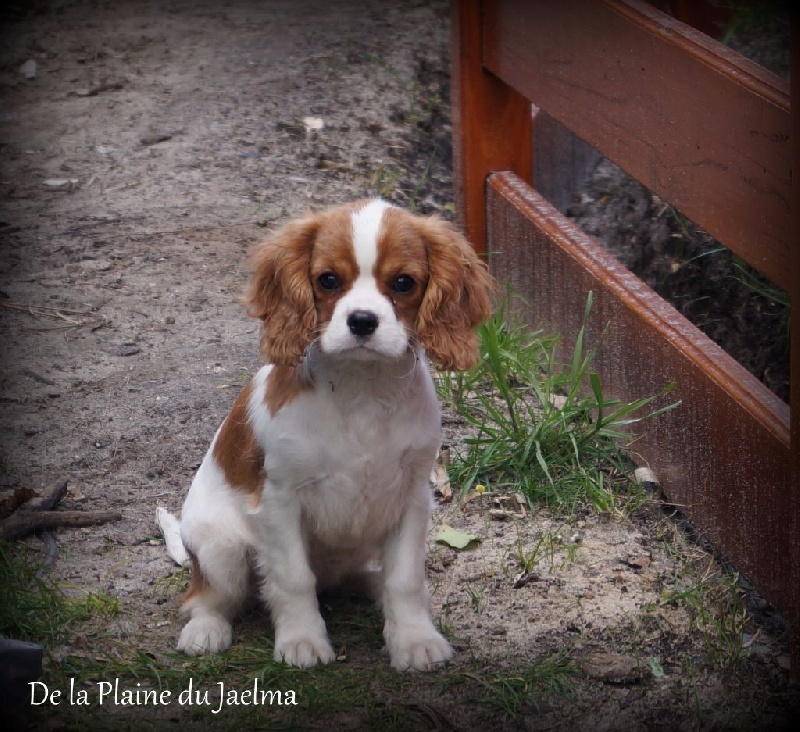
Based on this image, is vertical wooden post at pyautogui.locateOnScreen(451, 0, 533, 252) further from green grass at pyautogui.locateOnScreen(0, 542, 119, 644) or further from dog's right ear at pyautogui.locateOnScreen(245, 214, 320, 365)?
green grass at pyautogui.locateOnScreen(0, 542, 119, 644)

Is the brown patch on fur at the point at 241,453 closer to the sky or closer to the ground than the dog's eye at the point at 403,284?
closer to the ground

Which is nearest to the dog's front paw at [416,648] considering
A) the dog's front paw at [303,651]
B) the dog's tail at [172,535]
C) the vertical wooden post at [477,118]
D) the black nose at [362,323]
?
the dog's front paw at [303,651]

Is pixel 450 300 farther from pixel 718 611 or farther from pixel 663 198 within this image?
pixel 663 198

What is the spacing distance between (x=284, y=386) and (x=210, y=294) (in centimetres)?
240

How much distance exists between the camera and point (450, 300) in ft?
10.3

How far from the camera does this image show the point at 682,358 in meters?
4.02

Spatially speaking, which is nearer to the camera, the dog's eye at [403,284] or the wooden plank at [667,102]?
the dog's eye at [403,284]

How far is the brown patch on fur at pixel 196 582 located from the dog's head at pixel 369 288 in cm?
68

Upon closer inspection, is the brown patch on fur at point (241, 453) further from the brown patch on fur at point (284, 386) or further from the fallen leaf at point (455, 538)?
the fallen leaf at point (455, 538)

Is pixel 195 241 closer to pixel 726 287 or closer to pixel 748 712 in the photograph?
pixel 726 287

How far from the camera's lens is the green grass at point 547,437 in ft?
13.8

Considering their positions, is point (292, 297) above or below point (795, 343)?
above

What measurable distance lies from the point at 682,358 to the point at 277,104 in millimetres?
3791

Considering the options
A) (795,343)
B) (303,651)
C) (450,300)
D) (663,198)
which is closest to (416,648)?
(303,651)
